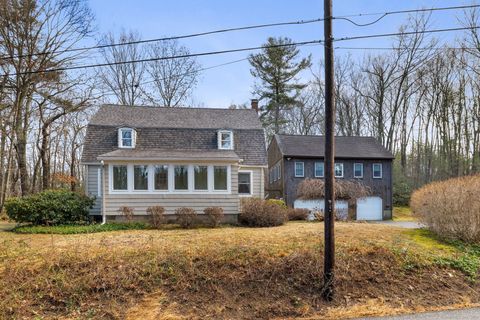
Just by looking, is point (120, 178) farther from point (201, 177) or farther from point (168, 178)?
point (201, 177)

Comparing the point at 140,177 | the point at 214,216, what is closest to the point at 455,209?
the point at 214,216

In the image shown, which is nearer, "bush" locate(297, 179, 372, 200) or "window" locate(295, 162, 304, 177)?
"bush" locate(297, 179, 372, 200)

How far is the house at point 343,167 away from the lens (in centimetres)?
2402

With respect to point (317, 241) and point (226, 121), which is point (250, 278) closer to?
point (317, 241)

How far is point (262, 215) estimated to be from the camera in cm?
1430

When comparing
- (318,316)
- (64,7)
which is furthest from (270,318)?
(64,7)

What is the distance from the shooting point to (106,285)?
23.3 ft

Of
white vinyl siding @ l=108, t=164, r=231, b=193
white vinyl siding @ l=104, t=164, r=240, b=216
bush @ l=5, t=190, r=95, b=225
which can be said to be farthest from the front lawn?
bush @ l=5, t=190, r=95, b=225

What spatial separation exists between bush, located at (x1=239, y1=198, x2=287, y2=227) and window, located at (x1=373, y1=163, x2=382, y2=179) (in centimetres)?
1315

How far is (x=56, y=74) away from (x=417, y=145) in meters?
31.9

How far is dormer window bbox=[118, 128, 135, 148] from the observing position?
57.3ft

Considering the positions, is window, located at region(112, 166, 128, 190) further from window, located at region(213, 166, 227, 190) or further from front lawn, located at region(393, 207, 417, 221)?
front lawn, located at region(393, 207, 417, 221)

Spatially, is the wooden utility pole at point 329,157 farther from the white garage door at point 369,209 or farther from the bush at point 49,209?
the white garage door at point 369,209

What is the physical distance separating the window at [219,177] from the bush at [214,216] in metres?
1.37
